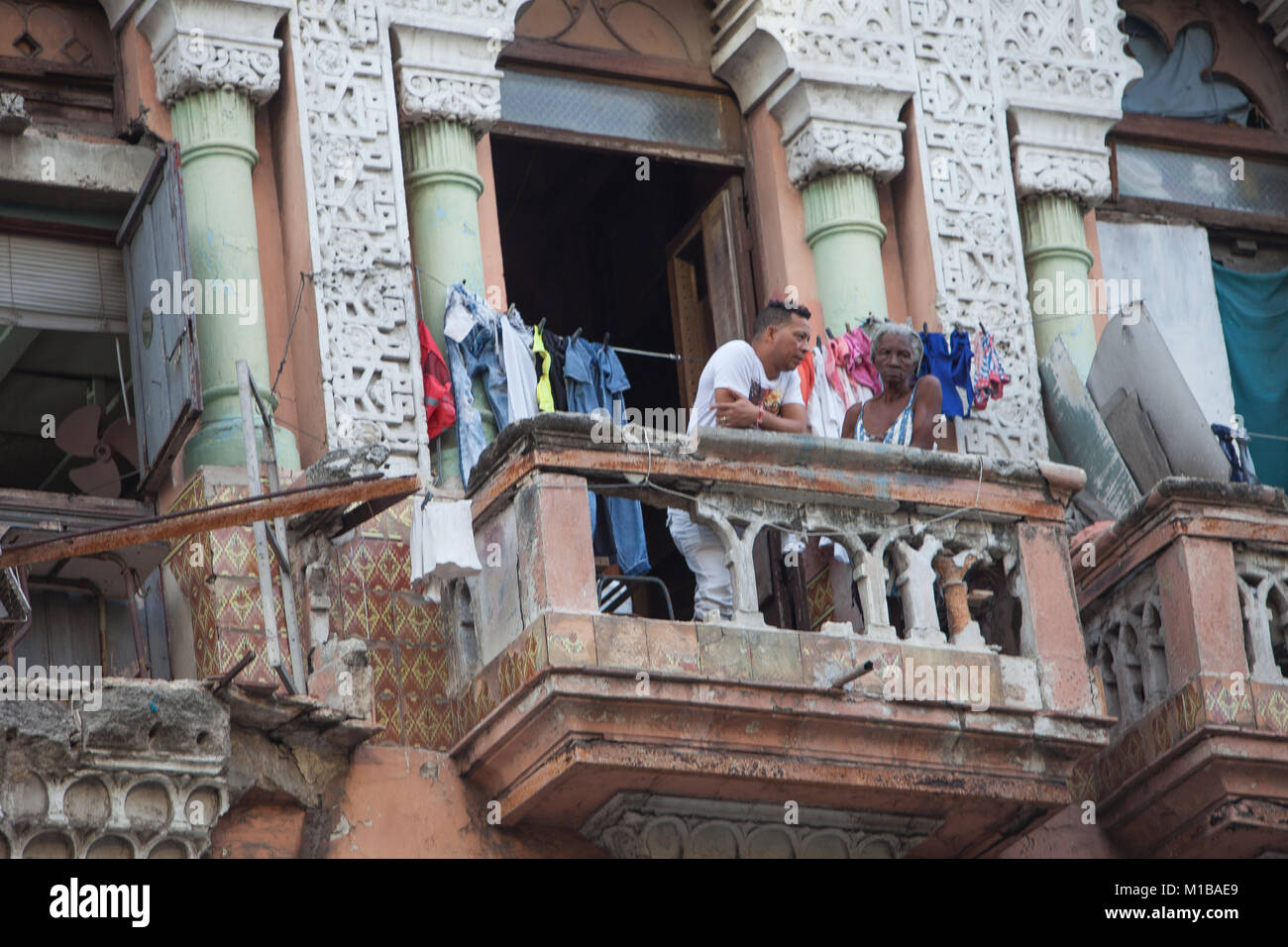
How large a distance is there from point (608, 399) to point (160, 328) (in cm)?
238

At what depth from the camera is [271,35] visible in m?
14.4

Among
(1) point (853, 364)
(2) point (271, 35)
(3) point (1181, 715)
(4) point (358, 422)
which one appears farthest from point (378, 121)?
(3) point (1181, 715)

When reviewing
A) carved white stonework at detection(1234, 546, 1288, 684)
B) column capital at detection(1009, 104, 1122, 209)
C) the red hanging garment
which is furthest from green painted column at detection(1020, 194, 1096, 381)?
the red hanging garment

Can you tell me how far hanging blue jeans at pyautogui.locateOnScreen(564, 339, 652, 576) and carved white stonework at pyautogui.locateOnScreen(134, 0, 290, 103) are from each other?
6.50 ft

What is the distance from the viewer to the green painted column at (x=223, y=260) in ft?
44.8

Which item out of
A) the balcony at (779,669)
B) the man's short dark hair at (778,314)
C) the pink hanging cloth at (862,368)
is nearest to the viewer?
the balcony at (779,669)

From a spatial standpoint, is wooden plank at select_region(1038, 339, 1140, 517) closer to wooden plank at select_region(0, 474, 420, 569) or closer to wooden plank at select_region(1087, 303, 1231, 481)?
wooden plank at select_region(1087, 303, 1231, 481)

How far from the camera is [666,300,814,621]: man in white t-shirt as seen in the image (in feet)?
42.9

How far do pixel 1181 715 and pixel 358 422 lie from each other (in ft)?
13.1

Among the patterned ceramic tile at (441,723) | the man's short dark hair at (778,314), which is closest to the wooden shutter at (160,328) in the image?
the patterned ceramic tile at (441,723)

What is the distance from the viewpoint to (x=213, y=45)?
14211 mm

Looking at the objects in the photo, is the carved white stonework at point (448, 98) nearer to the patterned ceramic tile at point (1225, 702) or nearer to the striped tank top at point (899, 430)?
the striped tank top at point (899, 430)

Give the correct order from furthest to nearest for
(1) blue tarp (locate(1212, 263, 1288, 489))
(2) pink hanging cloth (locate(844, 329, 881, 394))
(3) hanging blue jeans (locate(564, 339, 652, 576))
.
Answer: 1. (1) blue tarp (locate(1212, 263, 1288, 489))
2. (2) pink hanging cloth (locate(844, 329, 881, 394))
3. (3) hanging blue jeans (locate(564, 339, 652, 576))
